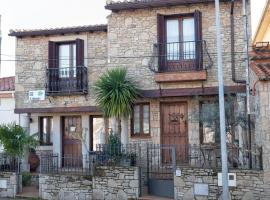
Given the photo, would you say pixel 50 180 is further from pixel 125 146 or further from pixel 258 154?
pixel 258 154

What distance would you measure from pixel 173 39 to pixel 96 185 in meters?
6.42

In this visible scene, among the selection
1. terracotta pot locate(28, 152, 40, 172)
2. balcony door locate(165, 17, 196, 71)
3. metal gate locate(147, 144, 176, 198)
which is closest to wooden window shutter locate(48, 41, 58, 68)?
terracotta pot locate(28, 152, 40, 172)

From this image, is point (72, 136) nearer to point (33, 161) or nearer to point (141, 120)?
point (33, 161)

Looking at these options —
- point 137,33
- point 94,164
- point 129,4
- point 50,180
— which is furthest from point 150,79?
point 50,180

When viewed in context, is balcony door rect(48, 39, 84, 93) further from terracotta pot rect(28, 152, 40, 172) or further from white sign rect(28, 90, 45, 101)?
terracotta pot rect(28, 152, 40, 172)

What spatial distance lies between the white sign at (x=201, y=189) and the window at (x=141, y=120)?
450cm

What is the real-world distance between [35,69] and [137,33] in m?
5.05

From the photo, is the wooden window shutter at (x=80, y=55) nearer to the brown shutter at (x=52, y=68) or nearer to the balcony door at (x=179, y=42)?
the brown shutter at (x=52, y=68)

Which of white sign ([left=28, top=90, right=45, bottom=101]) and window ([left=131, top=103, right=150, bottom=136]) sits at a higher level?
white sign ([left=28, top=90, right=45, bottom=101])

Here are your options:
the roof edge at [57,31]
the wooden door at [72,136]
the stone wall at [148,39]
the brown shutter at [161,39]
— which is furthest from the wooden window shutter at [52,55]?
the brown shutter at [161,39]

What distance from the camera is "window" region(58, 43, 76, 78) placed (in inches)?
715

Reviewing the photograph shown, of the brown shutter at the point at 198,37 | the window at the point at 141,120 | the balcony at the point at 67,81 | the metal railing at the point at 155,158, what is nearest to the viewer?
the metal railing at the point at 155,158

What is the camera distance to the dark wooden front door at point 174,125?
1625 centimetres

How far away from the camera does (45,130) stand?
64.4ft
